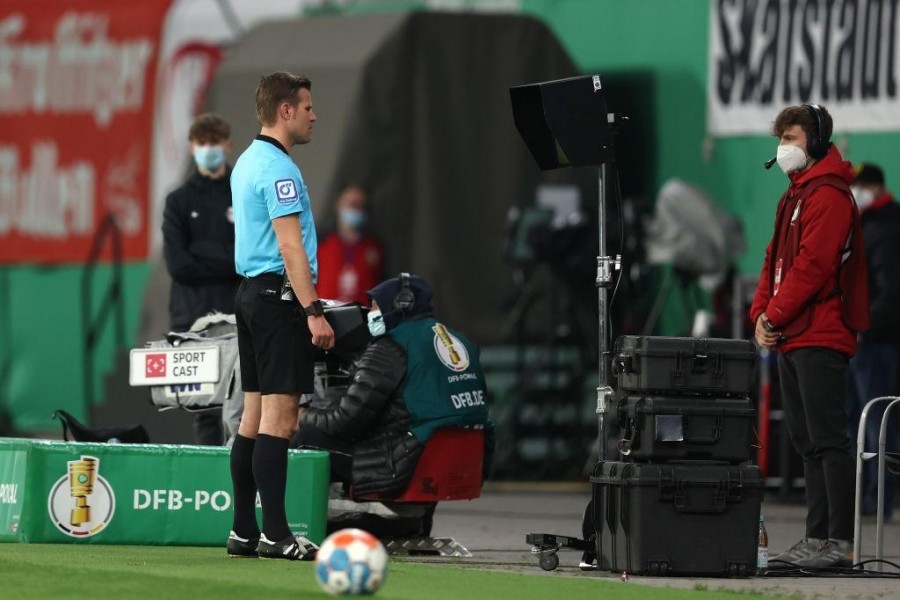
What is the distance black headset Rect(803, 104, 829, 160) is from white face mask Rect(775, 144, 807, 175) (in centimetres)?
4

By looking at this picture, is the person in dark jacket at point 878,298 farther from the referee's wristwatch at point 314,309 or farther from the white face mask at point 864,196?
the referee's wristwatch at point 314,309

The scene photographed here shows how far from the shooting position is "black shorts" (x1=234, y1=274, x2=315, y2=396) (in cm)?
845

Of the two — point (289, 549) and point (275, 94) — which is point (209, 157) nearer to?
point (275, 94)

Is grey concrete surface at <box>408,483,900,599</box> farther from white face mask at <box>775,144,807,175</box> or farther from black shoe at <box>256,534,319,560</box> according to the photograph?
white face mask at <box>775,144,807,175</box>

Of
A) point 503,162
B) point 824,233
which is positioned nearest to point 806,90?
point 503,162

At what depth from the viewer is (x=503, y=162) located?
15570mm

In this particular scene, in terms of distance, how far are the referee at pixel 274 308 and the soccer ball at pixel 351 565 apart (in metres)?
1.73

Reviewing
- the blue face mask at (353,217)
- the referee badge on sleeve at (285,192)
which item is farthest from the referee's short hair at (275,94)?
the blue face mask at (353,217)

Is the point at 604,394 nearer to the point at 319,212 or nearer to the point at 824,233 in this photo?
the point at 824,233

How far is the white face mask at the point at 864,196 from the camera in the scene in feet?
41.1

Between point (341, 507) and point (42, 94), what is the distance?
8.64 meters

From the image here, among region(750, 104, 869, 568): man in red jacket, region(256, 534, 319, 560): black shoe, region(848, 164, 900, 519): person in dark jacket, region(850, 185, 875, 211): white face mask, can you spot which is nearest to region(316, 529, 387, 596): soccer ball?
region(256, 534, 319, 560): black shoe

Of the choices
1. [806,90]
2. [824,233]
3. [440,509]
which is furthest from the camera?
[806,90]

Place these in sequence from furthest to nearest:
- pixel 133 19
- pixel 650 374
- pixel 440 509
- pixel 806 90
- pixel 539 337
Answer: pixel 133 19 < pixel 539 337 < pixel 806 90 < pixel 440 509 < pixel 650 374
